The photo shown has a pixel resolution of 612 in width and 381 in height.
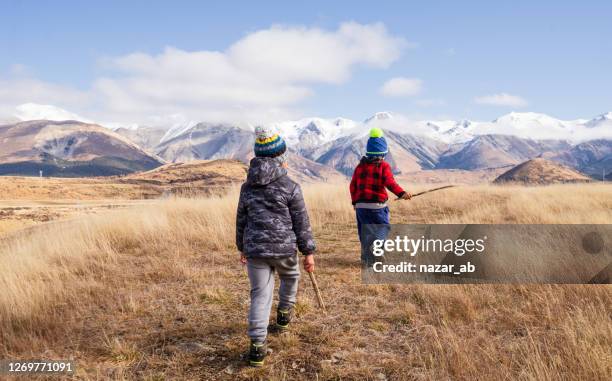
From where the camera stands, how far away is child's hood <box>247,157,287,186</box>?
4.02 meters

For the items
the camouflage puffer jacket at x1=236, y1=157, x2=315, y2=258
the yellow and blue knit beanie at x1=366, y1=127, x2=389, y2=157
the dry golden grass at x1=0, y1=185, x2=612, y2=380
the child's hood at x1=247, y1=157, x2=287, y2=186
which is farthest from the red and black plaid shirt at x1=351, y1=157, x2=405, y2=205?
the child's hood at x1=247, y1=157, x2=287, y2=186

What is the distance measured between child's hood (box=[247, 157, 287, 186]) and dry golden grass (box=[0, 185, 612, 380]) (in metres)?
1.59

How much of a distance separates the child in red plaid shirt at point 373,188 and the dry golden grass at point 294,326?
32.2 inches

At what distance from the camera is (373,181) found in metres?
6.48

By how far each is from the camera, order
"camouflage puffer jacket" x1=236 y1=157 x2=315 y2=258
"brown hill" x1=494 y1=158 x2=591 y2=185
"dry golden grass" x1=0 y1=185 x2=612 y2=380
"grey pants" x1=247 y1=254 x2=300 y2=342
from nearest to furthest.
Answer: "dry golden grass" x1=0 y1=185 x2=612 y2=380, "grey pants" x1=247 y1=254 x2=300 y2=342, "camouflage puffer jacket" x1=236 y1=157 x2=315 y2=258, "brown hill" x1=494 y1=158 x2=591 y2=185

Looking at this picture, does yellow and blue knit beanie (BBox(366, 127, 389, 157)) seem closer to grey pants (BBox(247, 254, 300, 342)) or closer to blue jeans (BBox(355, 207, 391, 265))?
blue jeans (BBox(355, 207, 391, 265))

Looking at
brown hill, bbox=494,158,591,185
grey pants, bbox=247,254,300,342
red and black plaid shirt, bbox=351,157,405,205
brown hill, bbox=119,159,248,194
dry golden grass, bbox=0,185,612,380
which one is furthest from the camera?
brown hill, bbox=494,158,591,185

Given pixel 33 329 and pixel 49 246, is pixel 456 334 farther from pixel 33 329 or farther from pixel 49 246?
pixel 49 246

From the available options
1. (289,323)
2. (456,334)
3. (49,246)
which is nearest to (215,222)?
(49,246)

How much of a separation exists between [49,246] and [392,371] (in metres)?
7.40

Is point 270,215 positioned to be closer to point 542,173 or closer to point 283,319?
point 283,319

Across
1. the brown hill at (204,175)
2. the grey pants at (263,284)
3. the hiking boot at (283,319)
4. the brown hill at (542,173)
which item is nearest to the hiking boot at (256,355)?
the grey pants at (263,284)

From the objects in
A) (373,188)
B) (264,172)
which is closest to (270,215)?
(264,172)

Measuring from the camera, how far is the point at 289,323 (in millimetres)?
4641
